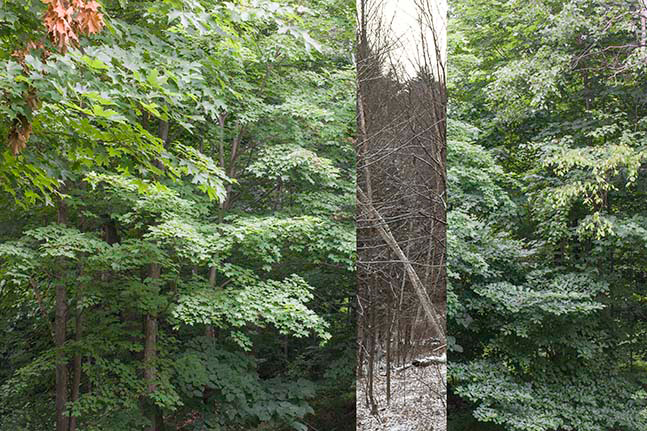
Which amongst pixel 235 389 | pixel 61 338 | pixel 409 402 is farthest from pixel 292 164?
pixel 409 402

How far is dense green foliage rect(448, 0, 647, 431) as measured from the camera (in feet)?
12.9

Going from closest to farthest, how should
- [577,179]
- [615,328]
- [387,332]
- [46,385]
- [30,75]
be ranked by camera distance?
[30,75], [387,332], [577,179], [615,328], [46,385]

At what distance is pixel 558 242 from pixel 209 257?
3098 mm

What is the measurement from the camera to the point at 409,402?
1.83 metres

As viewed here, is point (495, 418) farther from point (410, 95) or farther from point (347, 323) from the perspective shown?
point (410, 95)

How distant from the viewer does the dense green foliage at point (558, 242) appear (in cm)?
394

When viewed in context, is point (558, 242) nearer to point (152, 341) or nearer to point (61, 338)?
point (152, 341)

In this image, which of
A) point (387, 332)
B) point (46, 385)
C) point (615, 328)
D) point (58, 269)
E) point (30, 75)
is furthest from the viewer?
point (46, 385)

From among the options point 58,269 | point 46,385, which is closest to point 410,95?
point 58,269

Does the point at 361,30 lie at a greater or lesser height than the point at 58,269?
greater

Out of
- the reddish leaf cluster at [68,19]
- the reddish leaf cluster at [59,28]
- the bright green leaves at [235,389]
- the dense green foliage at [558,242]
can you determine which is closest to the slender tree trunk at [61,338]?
the bright green leaves at [235,389]

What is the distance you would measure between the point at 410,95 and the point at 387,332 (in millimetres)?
857

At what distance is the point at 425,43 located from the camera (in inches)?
75.8

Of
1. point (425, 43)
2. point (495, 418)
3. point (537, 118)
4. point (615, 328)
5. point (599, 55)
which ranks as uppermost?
point (599, 55)
